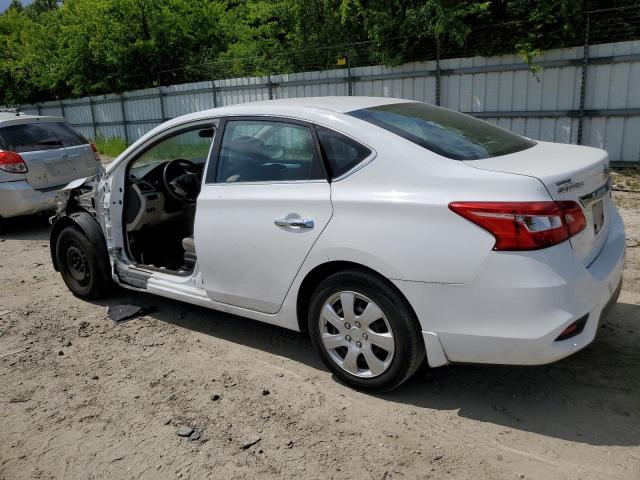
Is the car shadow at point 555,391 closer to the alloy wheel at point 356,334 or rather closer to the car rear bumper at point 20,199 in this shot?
the alloy wheel at point 356,334

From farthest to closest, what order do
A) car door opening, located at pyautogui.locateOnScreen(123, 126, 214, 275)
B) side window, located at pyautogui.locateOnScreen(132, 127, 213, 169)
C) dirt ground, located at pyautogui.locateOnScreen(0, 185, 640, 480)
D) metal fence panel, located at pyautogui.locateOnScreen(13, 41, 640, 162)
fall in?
metal fence panel, located at pyautogui.locateOnScreen(13, 41, 640, 162) → car door opening, located at pyautogui.locateOnScreen(123, 126, 214, 275) → side window, located at pyautogui.locateOnScreen(132, 127, 213, 169) → dirt ground, located at pyautogui.locateOnScreen(0, 185, 640, 480)

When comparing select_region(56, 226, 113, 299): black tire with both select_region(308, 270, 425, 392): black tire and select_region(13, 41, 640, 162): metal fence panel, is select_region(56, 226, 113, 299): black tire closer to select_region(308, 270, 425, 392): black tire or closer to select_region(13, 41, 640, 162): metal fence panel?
select_region(308, 270, 425, 392): black tire

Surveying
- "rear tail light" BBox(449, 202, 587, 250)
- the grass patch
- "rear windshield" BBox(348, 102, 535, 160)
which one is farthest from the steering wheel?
the grass patch

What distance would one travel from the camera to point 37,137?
8.05m

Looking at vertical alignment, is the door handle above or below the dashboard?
above

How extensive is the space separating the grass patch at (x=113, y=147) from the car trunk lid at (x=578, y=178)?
15.9 meters

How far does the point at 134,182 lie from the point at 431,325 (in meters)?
3.13

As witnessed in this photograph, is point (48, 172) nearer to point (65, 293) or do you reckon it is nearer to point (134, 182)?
point (65, 293)

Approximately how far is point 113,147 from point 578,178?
17038 millimetres

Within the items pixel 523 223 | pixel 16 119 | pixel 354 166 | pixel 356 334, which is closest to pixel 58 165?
pixel 16 119

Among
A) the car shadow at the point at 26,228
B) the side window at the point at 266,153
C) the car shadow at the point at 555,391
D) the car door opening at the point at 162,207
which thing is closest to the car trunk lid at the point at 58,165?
the car shadow at the point at 26,228

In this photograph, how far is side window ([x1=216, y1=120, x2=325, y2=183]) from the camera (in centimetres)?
355

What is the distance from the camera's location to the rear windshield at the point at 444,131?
128 inches

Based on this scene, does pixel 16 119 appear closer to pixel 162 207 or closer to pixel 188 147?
pixel 188 147
